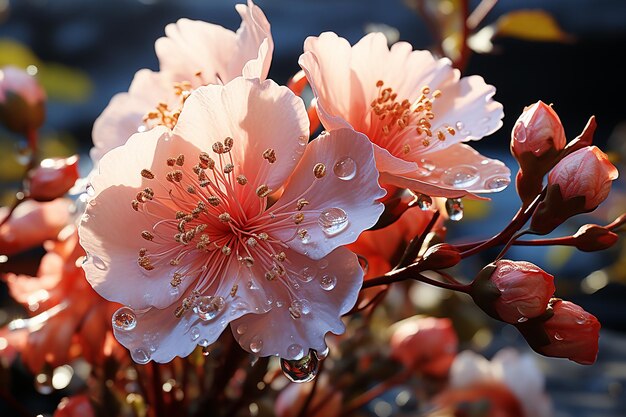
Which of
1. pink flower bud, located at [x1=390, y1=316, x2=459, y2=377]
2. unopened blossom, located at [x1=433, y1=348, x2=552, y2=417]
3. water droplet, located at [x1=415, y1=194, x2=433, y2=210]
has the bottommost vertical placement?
unopened blossom, located at [x1=433, y1=348, x2=552, y2=417]

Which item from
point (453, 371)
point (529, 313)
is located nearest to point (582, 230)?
point (529, 313)

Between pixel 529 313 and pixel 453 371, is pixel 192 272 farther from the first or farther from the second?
pixel 453 371

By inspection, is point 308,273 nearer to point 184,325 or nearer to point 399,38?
point 184,325

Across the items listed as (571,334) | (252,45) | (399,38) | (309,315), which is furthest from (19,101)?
(399,38)

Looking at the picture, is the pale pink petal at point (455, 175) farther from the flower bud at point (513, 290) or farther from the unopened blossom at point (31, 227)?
the unopened blossom at point (31, 227)

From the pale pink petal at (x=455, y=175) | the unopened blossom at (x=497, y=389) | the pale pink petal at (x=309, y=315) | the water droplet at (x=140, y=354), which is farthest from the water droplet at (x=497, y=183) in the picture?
the unopened blossom at (x=497, y=389)

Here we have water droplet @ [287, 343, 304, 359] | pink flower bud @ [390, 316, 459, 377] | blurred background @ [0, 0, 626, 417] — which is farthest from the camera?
blurred background @ [0, 0, 626, 417]

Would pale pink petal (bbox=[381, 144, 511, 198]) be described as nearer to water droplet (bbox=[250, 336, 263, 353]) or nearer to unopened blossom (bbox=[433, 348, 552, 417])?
water droplet (bbox=[250, 336, 263, 353])

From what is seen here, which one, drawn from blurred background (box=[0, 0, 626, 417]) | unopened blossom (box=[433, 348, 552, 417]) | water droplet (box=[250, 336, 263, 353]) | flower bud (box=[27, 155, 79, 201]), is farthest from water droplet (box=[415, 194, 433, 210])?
blurred background (box=[0, 0, 626, 417])
